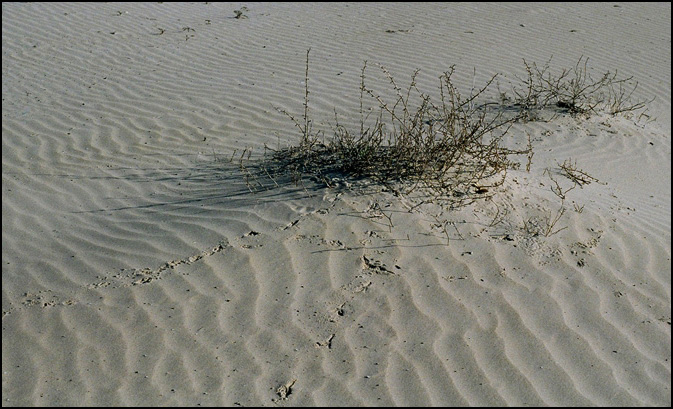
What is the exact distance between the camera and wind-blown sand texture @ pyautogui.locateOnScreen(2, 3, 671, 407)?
289cm

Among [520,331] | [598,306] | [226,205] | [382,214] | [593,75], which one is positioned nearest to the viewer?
[520,331]

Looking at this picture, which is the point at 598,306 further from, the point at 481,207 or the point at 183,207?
the point at 183,207

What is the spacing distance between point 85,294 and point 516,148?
3.80m

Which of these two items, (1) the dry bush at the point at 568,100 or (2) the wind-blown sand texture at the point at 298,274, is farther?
(1) the dry bush at the point at 568,100

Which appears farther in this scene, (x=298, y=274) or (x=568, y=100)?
(x=568, y=100)

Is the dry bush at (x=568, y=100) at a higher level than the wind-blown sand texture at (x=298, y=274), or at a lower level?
lower

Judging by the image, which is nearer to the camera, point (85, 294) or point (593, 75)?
point (85, 294)

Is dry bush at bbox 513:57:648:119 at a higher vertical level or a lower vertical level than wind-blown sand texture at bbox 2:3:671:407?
lower

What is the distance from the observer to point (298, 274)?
11.8 feet

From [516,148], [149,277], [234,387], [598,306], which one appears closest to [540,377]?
[598,306]

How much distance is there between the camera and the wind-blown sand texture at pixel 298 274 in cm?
289

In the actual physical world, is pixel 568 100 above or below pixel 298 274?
below

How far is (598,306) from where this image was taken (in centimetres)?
337

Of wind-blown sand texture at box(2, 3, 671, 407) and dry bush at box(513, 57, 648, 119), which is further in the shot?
dry bush at box(513, 57, 648, 119)
